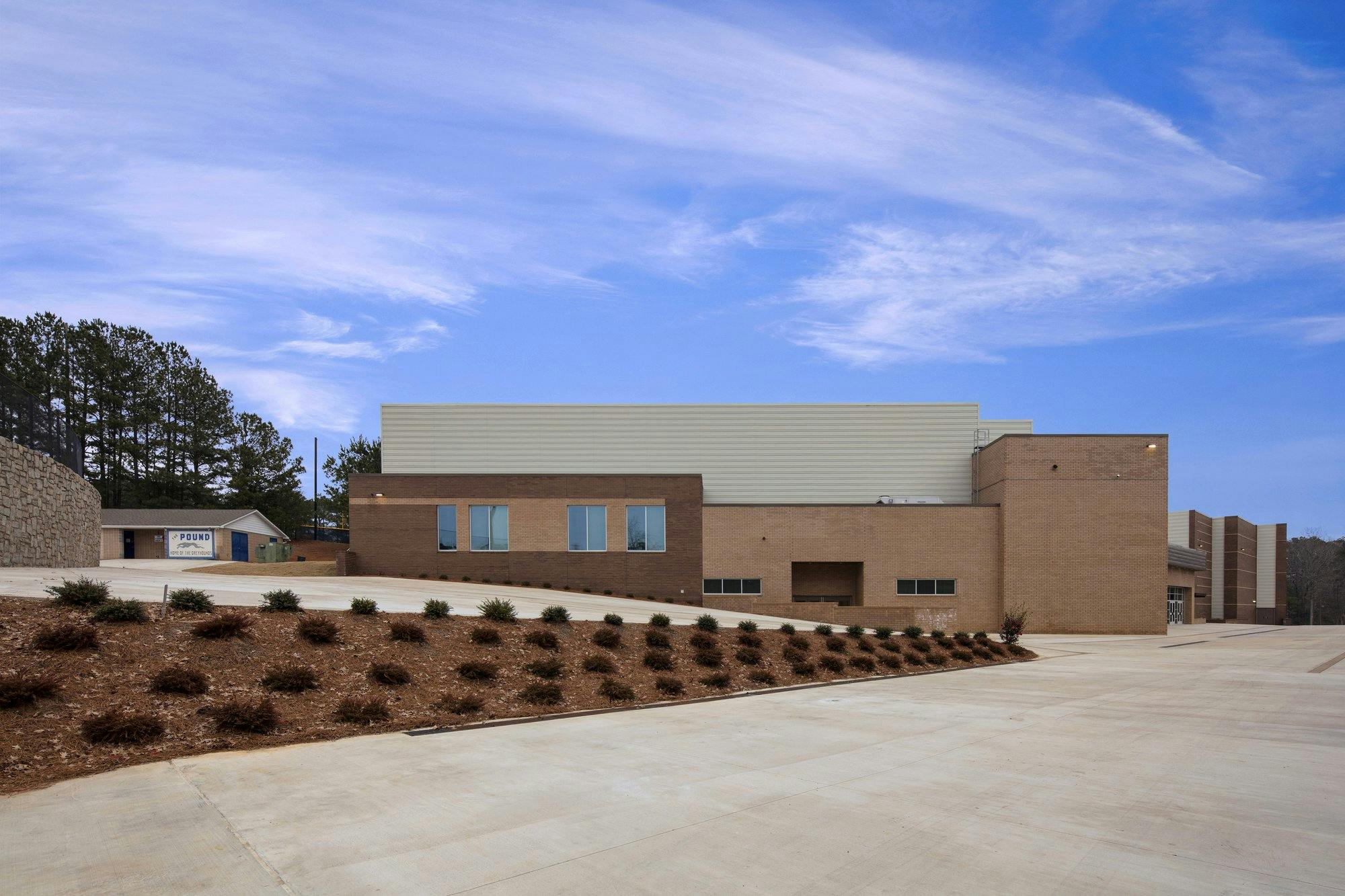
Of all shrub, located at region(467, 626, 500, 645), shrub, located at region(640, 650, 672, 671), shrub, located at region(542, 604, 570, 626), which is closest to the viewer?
shrub, located at region(467, 626, 500, 645)

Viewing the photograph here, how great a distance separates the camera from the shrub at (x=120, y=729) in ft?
27.8

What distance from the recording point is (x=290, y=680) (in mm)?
10820

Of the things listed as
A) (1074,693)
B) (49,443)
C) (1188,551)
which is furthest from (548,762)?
(1188,551)

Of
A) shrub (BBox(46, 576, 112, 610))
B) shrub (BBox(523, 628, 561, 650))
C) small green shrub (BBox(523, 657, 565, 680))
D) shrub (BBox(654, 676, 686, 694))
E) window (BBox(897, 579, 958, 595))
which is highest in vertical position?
shrub (BBox(46, 576, 112, 610))

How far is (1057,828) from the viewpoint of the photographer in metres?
6.47

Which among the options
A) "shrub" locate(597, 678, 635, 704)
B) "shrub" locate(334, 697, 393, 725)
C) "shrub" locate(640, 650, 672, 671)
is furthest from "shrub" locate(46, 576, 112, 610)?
"shrub" locate(640, 650, 672, 671)

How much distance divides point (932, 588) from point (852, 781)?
3233 centimetres

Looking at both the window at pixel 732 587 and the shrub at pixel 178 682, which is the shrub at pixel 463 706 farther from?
the window at pixel 732 587

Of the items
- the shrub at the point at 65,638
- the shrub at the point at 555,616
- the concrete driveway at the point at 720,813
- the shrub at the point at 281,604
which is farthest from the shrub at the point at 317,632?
the shrub at the point at 555,616

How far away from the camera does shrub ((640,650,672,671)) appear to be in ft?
50.1

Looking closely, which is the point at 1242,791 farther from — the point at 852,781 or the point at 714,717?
the point at 714,717

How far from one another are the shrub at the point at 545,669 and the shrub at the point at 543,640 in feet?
4.41

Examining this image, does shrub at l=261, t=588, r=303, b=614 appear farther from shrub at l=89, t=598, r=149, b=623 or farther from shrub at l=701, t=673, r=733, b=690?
shrub at l=701, t=673, r=733, b=690

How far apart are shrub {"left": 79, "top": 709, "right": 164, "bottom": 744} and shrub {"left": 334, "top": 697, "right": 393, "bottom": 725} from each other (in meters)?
2.00
